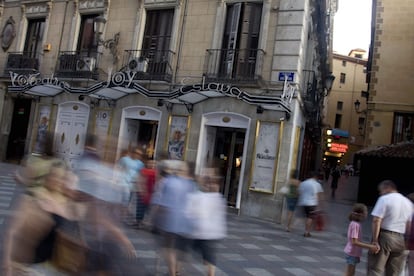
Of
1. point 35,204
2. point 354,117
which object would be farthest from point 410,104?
point 354,117

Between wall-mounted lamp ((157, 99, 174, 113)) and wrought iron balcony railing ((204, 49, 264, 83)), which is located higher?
wrought iron balcony railing ((204, 49, 264, 83))

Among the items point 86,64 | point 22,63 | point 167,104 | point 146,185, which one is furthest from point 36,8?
point 146,185

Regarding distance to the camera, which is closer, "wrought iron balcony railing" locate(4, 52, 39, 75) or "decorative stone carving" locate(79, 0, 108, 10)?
"decorative stone carving" locate(79, 0, 108, 10)

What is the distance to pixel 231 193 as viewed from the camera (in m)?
14.4

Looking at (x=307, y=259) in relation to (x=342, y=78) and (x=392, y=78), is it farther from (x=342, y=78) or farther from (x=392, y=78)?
(x=342, y=78)

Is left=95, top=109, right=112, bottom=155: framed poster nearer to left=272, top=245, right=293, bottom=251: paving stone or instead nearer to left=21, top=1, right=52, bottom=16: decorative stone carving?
left=21, top=1, right=52, bottom=16: decorative stone carving

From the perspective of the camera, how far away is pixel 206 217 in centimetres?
543

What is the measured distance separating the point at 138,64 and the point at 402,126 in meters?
14.0

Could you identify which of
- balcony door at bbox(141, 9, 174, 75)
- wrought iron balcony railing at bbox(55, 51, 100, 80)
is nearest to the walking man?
balcony door at bbox(141, 9, 174, 75)

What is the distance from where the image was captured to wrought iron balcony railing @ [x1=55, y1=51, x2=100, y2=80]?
642 inches

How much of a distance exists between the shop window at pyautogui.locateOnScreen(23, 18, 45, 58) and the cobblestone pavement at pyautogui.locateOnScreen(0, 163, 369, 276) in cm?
760

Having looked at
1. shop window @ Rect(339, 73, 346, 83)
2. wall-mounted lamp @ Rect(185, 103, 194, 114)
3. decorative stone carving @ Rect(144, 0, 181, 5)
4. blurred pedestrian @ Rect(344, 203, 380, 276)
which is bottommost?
blurred pedestrian @ Rect(344, 203, 380, 276)

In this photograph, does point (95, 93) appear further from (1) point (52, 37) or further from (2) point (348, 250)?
(2) point (348, 250)

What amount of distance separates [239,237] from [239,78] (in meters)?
5.69
